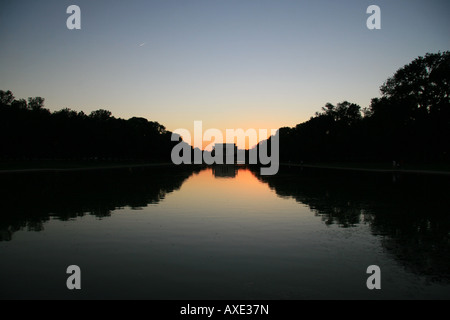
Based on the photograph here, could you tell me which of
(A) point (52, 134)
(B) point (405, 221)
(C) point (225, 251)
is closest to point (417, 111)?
(B) point (405, 221)

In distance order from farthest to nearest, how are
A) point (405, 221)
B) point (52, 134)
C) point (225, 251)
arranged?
point (52, 134)
point (405, 221)
point (225, 251)

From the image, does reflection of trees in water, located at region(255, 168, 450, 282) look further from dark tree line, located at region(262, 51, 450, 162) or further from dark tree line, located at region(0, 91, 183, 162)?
dark tree line, located at region(0, 91, 183, 162)

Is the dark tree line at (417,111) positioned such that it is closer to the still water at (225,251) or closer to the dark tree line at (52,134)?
the still water at (225,251)

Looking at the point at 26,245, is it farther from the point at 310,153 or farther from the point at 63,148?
the point at 310,153

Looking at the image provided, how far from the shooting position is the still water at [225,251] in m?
6.57

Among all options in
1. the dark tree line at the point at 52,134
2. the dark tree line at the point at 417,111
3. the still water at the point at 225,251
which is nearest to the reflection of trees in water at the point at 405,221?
the still water at the point at 225,251

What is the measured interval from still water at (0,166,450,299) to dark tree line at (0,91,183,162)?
7180 centimetres

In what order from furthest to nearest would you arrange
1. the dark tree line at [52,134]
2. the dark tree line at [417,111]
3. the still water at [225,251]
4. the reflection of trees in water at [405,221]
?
the dark tree line at [52,134], the dark tree line at [417,111], the reflection of trees in water at [405,221], the still water at [225,251]

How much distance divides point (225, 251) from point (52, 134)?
88575mm

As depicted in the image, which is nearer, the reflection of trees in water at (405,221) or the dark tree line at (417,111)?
the reflection of trees in water at (405,221)

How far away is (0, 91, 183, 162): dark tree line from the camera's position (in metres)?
80.1

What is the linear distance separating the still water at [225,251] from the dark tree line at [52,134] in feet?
236

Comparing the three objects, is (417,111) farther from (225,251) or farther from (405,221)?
(225,251)

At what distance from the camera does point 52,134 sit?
87312mm
